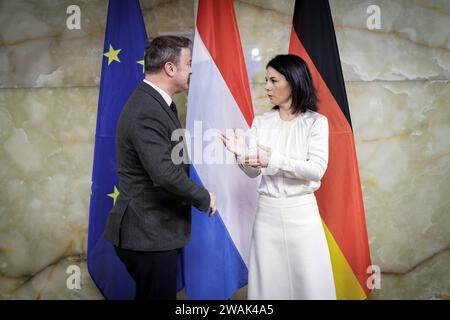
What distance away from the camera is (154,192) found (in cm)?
142

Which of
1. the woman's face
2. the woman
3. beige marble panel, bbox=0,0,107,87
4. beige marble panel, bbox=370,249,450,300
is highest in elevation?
beige marble panel, bbox=0,0,107,87

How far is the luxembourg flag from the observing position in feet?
6.43

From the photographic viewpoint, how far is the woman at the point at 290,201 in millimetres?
1533

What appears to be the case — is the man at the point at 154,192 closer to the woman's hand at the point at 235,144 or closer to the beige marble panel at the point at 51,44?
the woman's hand at the point at 235,144

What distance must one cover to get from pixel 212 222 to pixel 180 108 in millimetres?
807

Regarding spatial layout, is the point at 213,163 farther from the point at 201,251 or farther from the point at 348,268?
the point at 348,268

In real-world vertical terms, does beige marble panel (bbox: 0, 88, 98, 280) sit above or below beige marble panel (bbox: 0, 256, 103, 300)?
above

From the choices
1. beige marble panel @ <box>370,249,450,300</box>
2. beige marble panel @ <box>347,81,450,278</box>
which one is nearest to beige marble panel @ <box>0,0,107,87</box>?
beige marble panel @ <box>347,81,450,278</box>

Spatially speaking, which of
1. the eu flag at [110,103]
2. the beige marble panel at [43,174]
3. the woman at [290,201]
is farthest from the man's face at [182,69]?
the beige marble panel at [43,174]

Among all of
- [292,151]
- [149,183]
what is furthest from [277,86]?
[149,183]

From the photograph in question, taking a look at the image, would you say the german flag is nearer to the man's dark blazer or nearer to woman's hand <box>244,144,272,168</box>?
woman's hand <box>244,144,272,168</box>

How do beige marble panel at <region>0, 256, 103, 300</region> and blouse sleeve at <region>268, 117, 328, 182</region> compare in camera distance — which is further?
beige marble panel at <region>0, 256, 103, 300</region>

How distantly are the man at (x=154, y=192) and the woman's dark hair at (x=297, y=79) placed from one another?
1.45 ft

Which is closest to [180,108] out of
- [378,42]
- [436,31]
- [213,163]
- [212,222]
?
[213,163]
